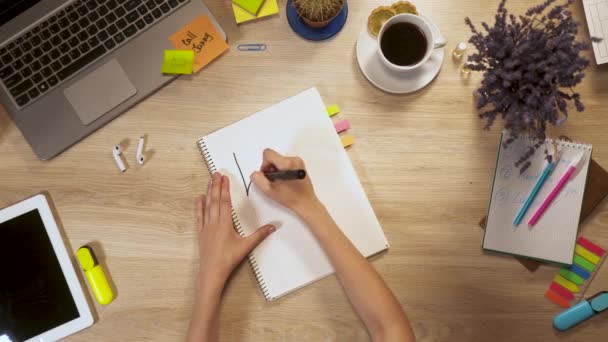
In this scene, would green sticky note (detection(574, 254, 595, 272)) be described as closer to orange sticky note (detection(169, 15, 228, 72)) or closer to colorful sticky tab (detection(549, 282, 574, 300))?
colorful sticky tab (detection(549, 282, 574, 300))

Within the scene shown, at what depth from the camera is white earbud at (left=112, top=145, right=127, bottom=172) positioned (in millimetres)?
823

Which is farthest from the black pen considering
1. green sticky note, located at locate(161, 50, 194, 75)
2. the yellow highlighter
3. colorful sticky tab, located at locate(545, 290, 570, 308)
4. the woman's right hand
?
colorful sticky tab, located at locate(545, 290, 570, 308)

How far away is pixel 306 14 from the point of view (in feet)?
2.64

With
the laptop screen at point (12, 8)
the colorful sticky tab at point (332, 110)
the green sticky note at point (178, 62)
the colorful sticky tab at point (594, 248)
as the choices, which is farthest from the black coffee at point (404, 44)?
the laptop screen at point (12, 8)

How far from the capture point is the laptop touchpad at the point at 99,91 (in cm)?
82

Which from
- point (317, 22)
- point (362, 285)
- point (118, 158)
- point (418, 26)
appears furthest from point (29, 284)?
point (418, 26)

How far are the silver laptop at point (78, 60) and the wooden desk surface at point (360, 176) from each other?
0.04m

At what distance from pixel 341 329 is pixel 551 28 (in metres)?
0.60

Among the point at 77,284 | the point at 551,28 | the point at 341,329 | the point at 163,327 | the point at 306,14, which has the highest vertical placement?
the point at 306,14

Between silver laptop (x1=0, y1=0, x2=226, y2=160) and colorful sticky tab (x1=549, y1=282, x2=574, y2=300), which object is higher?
silver laptop (x1=0, y1=0, x2=226, y2=160)

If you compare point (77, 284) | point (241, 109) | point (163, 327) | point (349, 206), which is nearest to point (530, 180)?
point (349, 206)

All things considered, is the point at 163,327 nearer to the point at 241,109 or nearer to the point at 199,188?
the point at 199,188

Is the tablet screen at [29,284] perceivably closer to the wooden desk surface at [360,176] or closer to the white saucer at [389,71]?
the wooden desk surface at [360,176]

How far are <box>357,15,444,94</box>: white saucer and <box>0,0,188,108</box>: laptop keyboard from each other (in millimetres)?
353
